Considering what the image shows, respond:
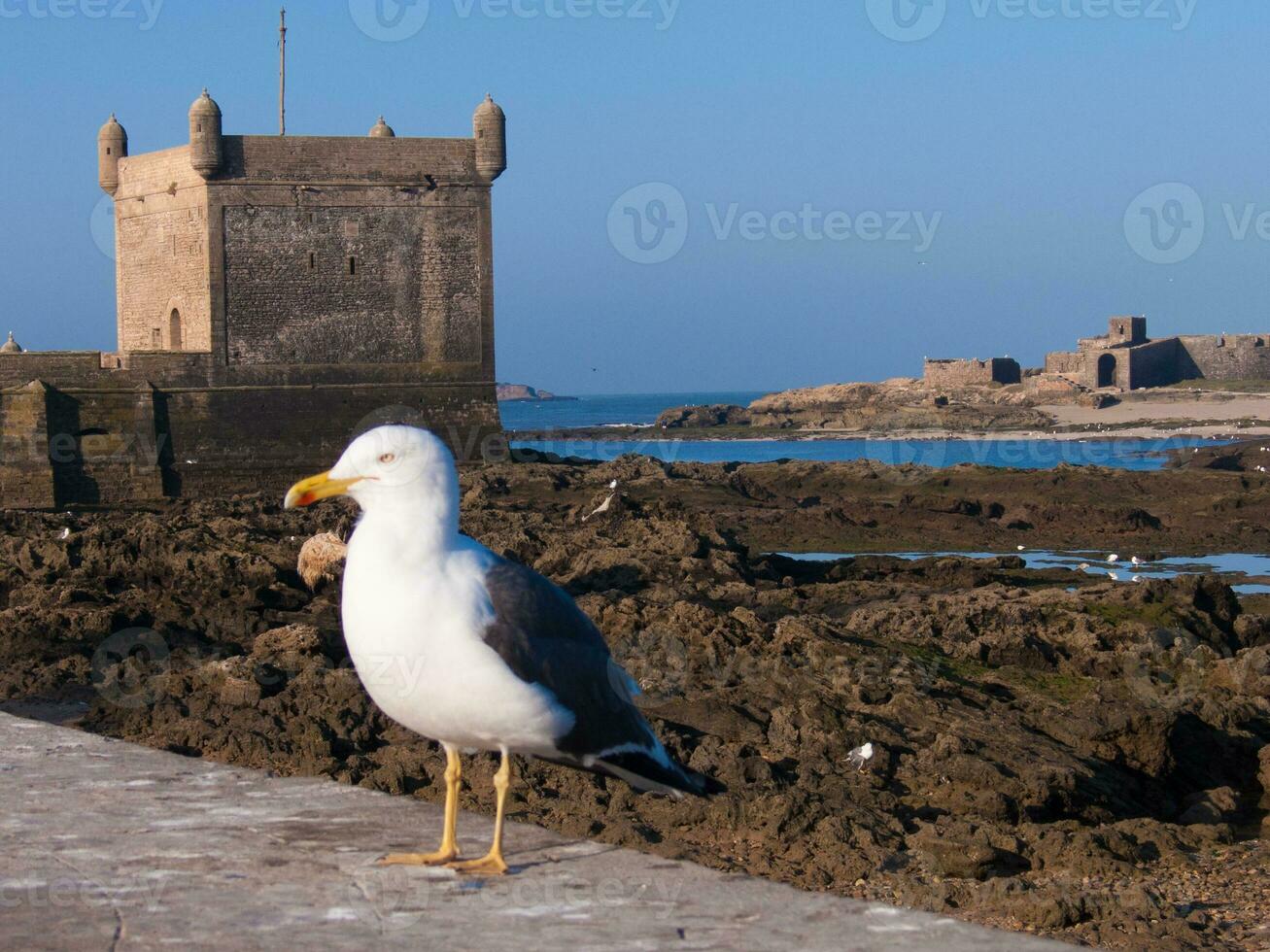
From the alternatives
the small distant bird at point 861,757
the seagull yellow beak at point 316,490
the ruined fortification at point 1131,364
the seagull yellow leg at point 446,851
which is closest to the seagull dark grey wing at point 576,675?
the seagull yellow leg at point 446,851

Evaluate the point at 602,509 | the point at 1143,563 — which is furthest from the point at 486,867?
the point at 1143,563

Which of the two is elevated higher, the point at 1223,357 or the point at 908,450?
the point at 1223,357

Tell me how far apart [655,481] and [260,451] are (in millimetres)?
7113

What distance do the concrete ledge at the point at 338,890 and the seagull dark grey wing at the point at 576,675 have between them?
258mm

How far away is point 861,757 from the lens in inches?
324

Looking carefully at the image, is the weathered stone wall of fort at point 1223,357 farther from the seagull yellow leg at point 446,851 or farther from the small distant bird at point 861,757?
the seagull yellow leg at point 446,851

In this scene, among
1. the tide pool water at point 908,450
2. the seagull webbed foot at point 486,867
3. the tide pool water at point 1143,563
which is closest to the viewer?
the seagull webbed foot at point 486,867

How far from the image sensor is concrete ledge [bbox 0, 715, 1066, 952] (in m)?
4.03

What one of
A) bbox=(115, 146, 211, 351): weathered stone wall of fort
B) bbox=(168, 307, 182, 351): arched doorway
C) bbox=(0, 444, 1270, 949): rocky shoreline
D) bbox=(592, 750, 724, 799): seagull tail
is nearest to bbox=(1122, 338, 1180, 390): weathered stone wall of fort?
bbox=(115, 146, 211, 351): weathered stone wall of fort

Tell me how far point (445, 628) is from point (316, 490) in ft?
1.56

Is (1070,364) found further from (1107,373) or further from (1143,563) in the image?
(1143,563)

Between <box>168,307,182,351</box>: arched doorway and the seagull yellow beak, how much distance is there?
28.8m

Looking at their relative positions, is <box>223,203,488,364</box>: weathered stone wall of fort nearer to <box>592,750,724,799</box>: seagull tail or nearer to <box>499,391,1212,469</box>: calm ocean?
<box>499,391,1212,469</box>: calm ocean

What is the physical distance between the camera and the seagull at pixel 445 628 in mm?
4379
